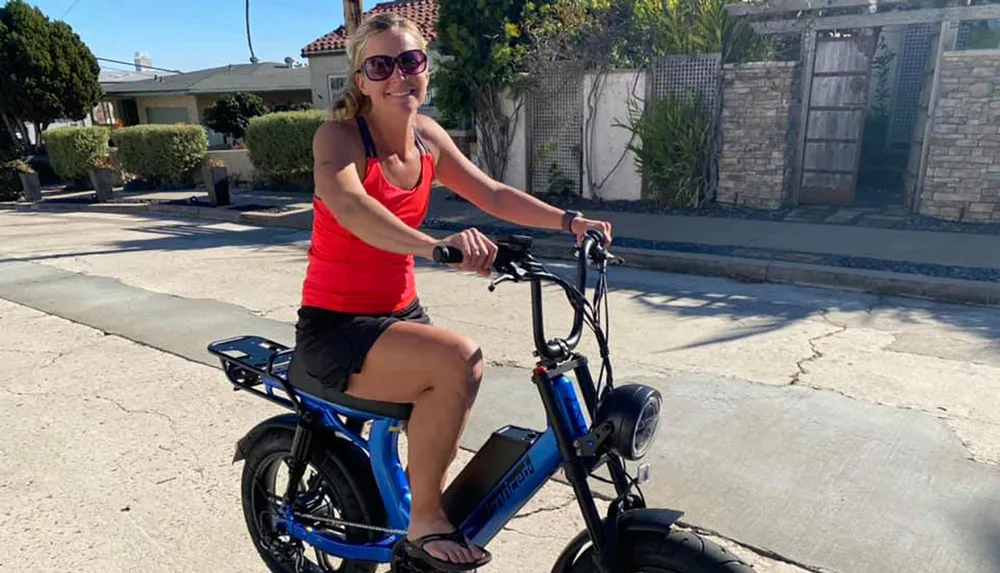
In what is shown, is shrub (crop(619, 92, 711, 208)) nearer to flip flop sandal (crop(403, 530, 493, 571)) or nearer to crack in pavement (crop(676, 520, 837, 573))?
crack in pavement (crop(676, 520, 837, 573))

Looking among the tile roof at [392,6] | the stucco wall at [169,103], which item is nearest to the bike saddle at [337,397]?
the tile roof at [392,6]

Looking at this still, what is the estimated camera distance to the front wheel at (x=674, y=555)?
5.49 ft

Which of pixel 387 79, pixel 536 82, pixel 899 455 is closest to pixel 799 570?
pixel 899 455

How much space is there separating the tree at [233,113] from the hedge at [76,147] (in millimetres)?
3413

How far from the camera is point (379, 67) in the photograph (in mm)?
2141

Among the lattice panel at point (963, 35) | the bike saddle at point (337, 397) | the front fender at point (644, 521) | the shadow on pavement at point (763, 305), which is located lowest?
the shadow on pavement at point (763, 305)

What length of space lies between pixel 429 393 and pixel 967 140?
31.1 feet

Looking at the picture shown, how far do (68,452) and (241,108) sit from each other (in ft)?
68.0

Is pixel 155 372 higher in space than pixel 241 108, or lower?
lower

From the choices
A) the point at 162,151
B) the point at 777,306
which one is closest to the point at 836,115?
the point at 777,306

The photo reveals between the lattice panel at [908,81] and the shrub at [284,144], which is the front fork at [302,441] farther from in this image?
the shrub at [284,144]

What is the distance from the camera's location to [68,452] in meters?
3.75

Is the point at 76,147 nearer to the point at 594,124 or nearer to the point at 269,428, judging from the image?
the point at 594,124

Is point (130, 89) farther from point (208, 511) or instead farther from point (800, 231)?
point (208, 511)
